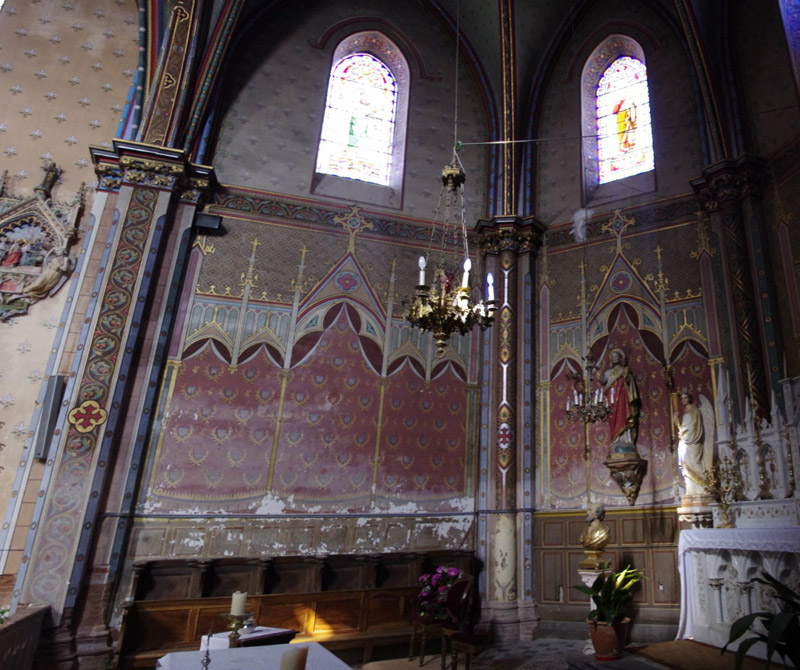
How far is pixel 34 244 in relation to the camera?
9.41 metres

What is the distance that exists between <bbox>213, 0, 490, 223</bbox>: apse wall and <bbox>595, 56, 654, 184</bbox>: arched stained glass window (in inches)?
93.3

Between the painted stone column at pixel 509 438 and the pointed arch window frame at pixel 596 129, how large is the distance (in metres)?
1.51

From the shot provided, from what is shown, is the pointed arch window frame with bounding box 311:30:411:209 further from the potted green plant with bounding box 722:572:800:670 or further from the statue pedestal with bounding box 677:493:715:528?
the potted green plant with bounding box 722:572:800:670

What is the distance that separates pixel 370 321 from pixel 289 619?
4.94 m

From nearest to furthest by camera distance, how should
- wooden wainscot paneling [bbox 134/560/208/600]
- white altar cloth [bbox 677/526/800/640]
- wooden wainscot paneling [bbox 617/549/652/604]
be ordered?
white altar cloth [bbox 677/526/800/640], wooden wainscot paneling [bbox 134/560/208/600], wooden wainscot paneling [bbox 617/549/652/604]

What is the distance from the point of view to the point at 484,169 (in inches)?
481

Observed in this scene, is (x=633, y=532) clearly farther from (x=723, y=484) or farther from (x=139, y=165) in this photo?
(x=139, y=165)

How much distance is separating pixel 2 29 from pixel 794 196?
43.4 feet

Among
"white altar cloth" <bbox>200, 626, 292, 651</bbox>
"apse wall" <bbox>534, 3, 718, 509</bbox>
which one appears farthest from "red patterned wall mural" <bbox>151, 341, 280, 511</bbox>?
"white altar cloth" <bbox>200, 626, 292, 651</bbox>

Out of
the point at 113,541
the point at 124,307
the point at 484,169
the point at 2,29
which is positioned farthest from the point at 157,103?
the point at 113,541

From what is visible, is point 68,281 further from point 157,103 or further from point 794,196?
point 794,196

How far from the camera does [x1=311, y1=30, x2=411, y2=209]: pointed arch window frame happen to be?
11.5 m

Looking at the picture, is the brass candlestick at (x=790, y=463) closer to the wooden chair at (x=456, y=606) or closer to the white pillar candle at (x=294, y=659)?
the wooden chair at (x=456, y=606)

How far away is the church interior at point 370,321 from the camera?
830 centimetres
